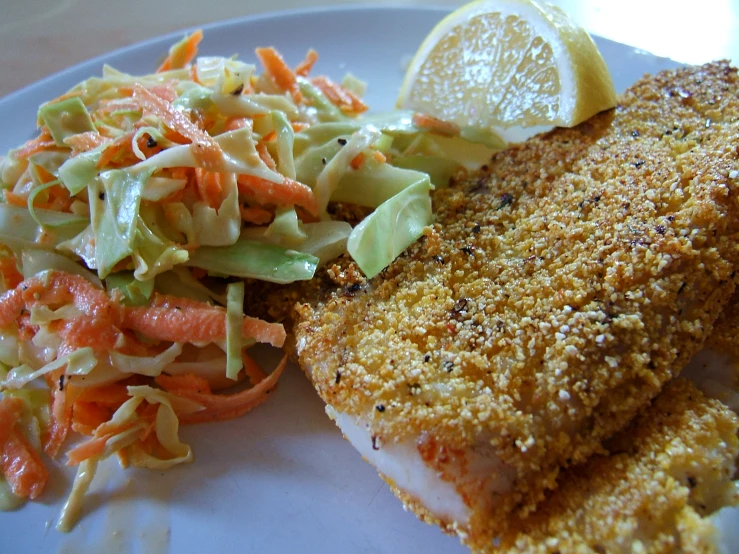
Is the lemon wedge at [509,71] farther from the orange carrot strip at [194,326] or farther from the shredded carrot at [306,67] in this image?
the orange carrot strip at [194,326]

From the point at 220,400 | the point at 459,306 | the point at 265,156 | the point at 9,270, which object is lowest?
the point at 220,400

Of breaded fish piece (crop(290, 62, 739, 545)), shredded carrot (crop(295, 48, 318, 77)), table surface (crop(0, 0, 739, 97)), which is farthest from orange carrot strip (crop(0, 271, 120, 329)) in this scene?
table surface (crop(0, 0, 739, 97))

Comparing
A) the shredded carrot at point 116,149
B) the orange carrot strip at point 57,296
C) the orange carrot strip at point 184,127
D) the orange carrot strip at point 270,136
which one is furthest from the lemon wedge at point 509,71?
the orange carrot strip at point 57,296

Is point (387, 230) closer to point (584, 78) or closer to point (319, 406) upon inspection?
point (319, 406)

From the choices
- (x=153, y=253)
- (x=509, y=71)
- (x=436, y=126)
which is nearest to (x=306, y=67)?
(x=436, y=126)

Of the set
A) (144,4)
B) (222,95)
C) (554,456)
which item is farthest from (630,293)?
(144,4)

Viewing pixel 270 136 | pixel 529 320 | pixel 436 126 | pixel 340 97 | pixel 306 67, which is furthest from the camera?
pixel 306 67

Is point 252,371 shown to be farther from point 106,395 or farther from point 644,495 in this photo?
point 644,495

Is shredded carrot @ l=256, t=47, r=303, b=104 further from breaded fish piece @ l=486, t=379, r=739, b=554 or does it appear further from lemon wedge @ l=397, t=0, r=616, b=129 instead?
breaded fish piece @ l=486, t=379, r=739, b=554
